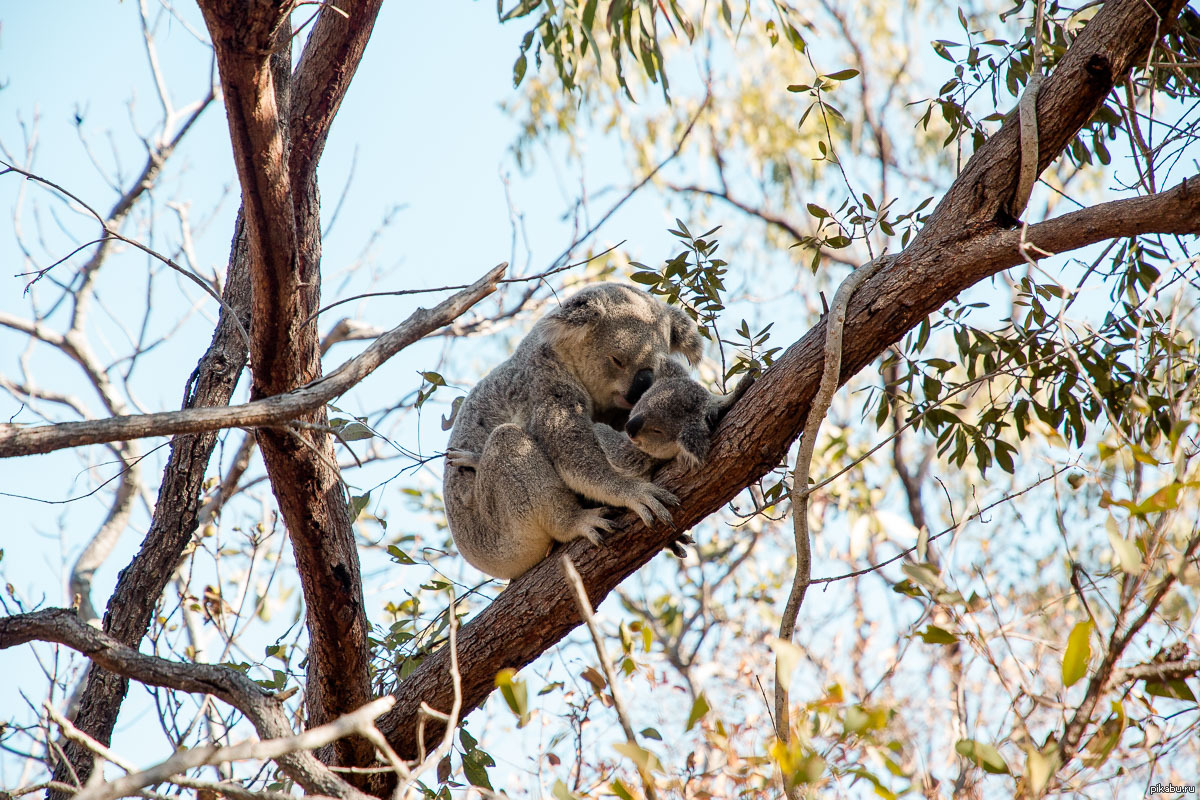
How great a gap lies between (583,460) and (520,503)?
0.29 meters

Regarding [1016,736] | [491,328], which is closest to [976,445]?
[1016,736]

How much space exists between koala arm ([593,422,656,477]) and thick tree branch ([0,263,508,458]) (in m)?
0.95

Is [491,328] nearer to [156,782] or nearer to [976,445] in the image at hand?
[976,445]

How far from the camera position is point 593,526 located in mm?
3137

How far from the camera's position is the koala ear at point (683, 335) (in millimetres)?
4125

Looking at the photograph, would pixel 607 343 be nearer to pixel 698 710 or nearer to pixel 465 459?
pixel 465 459

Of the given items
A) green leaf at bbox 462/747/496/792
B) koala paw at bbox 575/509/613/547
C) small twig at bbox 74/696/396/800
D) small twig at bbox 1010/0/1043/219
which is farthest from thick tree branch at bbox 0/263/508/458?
green leaf at bbox 462/747/496/792

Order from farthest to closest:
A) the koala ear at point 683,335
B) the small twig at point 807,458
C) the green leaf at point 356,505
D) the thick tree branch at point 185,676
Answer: the koala ear at point 683,335, the green leaf at point 356,505, the small twig at point 807,458, the thick tree branch at point 185,676

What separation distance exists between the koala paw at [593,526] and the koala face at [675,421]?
0.27 m

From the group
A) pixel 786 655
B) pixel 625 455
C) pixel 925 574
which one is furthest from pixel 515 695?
pixel 625 455

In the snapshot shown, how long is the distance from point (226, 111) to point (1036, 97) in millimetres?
2191

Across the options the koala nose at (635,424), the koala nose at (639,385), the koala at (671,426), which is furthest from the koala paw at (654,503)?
the koala nose at (639,385)

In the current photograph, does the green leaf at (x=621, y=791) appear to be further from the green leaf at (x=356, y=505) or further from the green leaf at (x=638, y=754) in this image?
the green leaf at (x=356, y=505)

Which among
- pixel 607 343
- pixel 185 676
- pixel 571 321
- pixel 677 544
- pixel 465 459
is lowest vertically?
pixel 185 676
